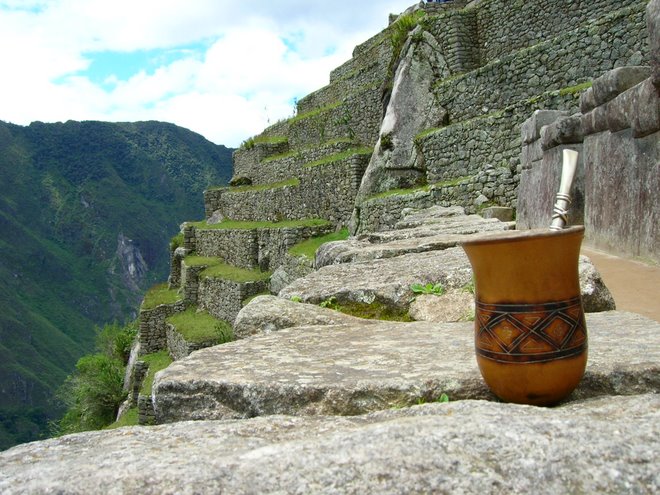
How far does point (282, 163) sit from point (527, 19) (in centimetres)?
1074

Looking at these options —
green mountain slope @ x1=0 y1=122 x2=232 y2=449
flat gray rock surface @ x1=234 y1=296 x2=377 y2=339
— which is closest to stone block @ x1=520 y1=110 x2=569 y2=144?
flat gray rock surface @ x1=234 y1=296 x2=377 y2=339

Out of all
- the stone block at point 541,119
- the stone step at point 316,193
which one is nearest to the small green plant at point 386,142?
the stone step at point 316,193

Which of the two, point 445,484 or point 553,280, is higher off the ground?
point 553,280

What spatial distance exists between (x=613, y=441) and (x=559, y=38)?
9351mm

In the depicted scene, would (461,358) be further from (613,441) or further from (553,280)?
(613,441)

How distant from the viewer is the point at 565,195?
5.10 ft

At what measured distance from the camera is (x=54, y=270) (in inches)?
2404

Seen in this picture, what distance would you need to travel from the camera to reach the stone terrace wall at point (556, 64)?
8062mm

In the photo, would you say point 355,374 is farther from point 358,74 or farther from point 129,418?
point 358,74

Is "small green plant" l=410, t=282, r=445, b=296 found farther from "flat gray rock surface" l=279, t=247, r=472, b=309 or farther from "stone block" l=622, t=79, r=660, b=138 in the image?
"stone block" l=622, t=79, r=660, b=138

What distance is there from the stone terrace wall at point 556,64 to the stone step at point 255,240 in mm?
5386

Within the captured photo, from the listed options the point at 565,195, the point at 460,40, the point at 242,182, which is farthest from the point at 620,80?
the point at 242,182

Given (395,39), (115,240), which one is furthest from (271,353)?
(115,240)

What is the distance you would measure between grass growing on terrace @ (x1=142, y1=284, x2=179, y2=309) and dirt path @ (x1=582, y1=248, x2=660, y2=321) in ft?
60.5
